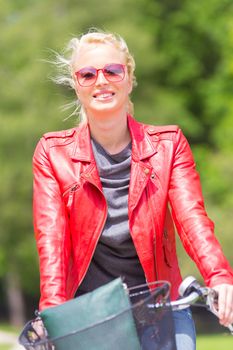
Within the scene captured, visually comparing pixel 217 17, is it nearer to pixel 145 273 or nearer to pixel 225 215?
pixel 225 215

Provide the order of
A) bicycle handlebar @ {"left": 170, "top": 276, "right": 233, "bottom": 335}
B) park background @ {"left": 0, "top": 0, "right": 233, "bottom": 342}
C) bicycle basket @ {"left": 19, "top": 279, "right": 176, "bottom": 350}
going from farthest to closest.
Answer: park background @ {"left": 0, "top": 0, "right": 233, "bottom": 342}, bicycle handlebar @ {"left": 170, "top": 276, "right": 233, "bottom": 335}, bicycle basket @ {"left": 19, "top": 279, "right": 176, "bottom": 350}

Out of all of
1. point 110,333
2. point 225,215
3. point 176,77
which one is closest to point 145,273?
point 110,333

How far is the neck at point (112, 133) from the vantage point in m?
4.41

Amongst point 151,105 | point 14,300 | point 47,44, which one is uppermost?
point 47,44

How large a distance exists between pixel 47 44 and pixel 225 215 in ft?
32.2

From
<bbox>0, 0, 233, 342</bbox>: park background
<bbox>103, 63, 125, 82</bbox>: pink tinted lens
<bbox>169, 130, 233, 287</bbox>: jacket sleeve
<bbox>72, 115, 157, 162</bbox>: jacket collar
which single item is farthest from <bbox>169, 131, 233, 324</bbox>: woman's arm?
<bbox>0, 0, 233, 342</bbox>: park background

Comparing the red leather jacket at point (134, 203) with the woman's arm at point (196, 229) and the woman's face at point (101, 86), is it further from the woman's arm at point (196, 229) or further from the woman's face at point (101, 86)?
the woman's face at point (101, 86)

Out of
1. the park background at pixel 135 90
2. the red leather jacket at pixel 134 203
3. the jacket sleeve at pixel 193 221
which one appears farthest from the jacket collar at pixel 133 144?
the park background at pixel 135 90

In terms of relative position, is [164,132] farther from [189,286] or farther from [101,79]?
[189,286]

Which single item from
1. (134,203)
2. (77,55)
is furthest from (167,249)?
(77,55)

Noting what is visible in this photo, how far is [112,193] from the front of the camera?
4352 mm

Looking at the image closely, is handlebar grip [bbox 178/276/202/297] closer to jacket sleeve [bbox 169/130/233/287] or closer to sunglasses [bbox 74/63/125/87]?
jacket sleeve [bbox 169/130/233/287]

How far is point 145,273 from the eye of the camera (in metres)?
4.25

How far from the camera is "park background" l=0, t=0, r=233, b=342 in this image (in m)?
36.1
